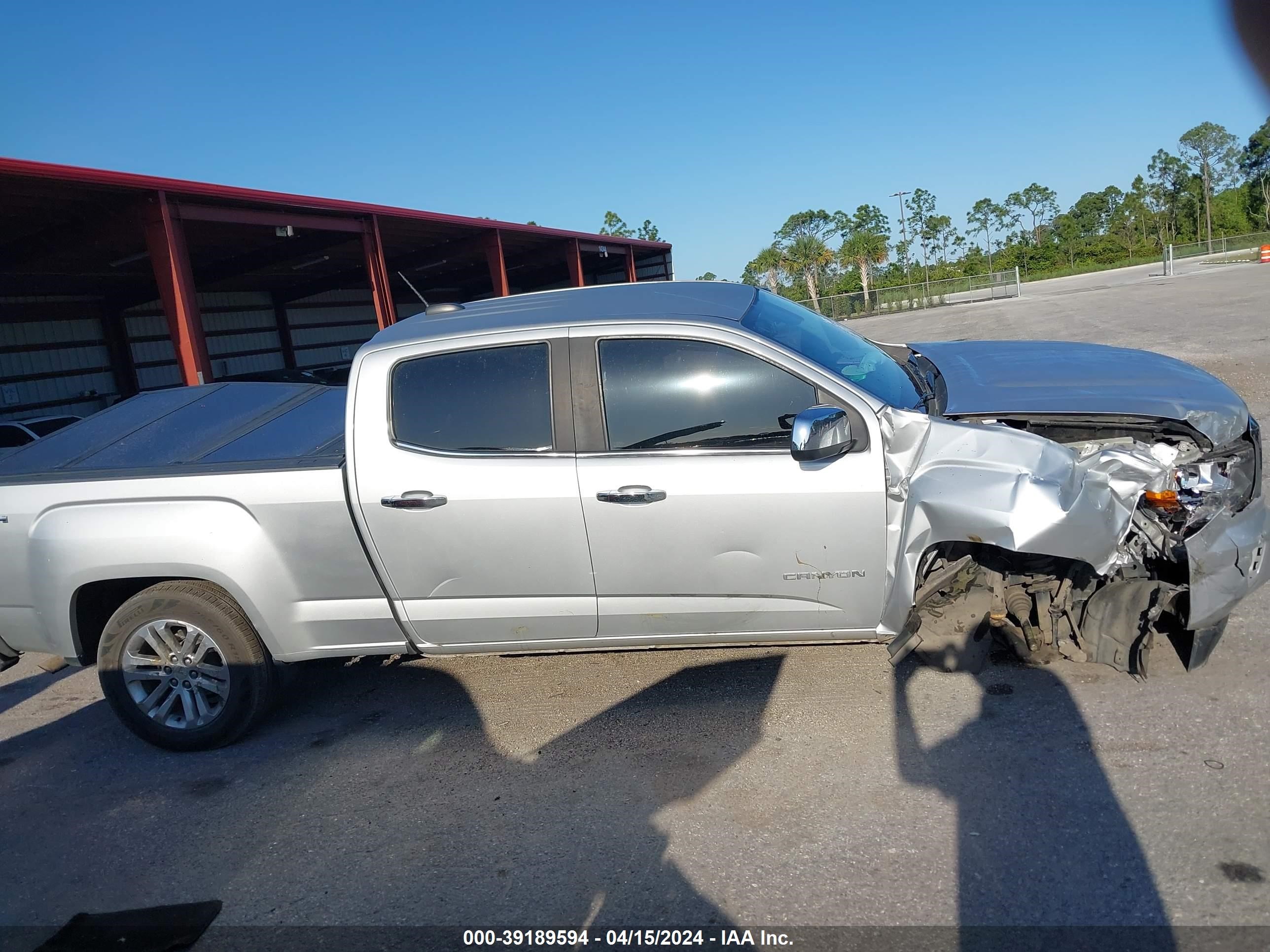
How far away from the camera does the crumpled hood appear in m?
3.61

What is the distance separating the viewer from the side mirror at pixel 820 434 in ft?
11.0

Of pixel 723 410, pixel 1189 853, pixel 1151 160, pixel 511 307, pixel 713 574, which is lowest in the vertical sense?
pixel 1189 853

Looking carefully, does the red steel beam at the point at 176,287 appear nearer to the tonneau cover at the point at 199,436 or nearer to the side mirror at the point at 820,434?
the tonneau cover at the point at 199,436

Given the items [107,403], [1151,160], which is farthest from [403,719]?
[1151,160]

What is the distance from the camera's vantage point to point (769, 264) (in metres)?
63.7

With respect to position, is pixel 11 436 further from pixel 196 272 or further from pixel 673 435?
pixel 673 435

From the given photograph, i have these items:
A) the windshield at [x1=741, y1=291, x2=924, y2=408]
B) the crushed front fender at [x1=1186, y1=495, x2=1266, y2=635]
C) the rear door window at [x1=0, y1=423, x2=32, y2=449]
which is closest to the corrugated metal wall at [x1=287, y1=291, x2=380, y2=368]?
the rear door window at [x1=0, y1=423, x2=32, y2=449]

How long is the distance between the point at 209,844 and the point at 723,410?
2649 millimetres

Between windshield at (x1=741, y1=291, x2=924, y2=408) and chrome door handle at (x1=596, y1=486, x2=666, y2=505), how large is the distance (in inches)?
32.1

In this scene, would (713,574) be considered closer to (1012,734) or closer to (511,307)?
(1012,734)

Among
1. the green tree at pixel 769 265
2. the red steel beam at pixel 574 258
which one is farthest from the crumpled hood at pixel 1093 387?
the green tree at pixel 769 265

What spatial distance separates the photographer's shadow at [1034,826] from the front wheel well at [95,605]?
354 centimetres

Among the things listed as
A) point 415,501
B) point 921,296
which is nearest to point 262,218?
point 415,501

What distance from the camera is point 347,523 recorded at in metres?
3.90
